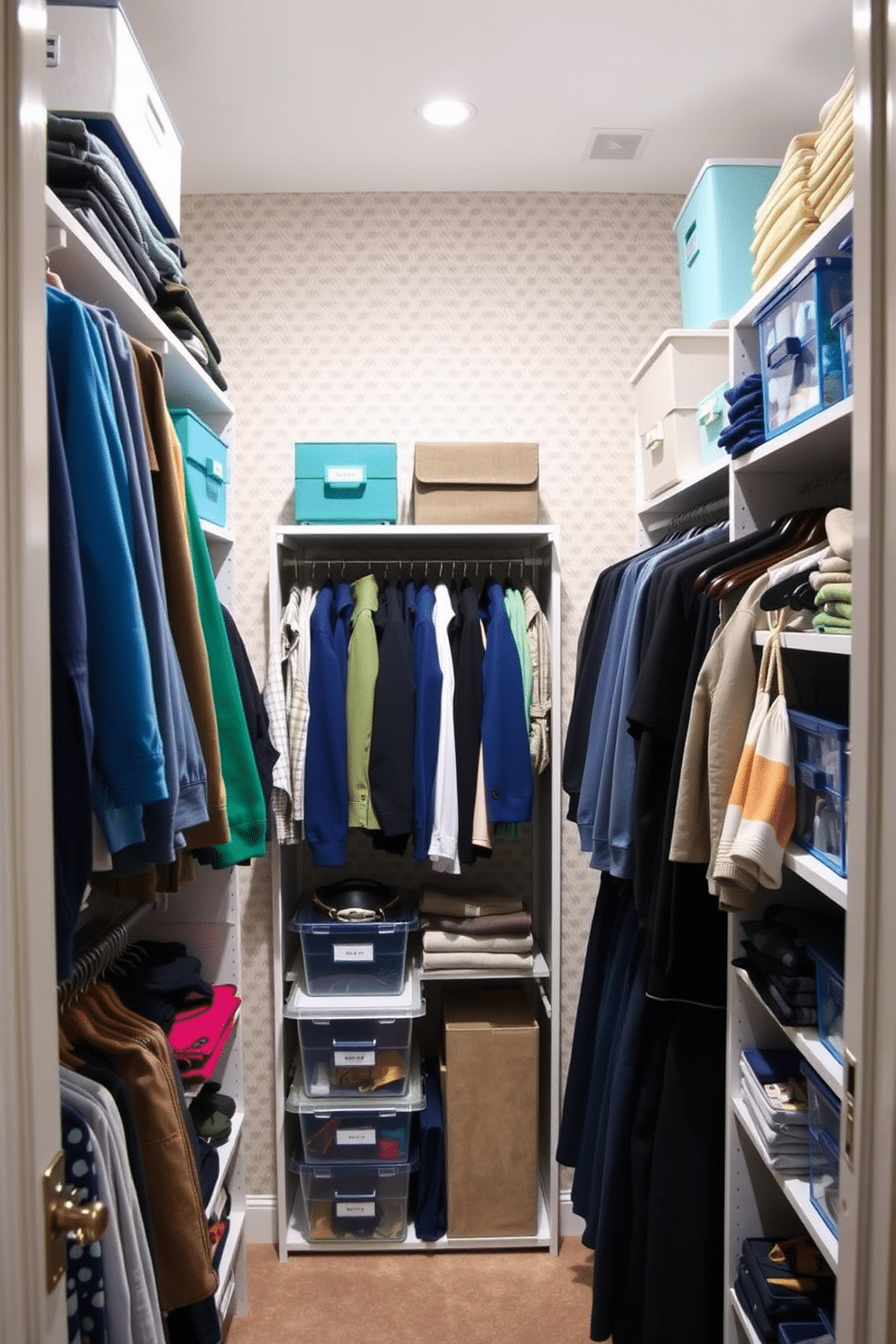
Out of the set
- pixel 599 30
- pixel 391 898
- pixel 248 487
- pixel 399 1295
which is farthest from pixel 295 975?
pixel 599 30

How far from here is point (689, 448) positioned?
221cm

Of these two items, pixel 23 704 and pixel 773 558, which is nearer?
pixel 23 704

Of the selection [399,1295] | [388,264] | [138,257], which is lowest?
[399,1295]

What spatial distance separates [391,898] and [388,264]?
183 centimetres

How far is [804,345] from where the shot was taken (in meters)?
1.50

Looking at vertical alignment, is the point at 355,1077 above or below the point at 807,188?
below

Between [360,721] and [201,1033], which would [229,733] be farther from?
[360,721]

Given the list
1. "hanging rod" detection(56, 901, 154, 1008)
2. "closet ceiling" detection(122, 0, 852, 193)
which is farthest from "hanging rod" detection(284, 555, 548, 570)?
"hanging rod" detection(56, 901, 154, 1008)

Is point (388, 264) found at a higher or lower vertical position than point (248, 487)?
higher

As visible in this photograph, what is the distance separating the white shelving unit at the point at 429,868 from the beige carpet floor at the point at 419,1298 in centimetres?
4

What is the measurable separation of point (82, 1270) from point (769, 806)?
3.64ft

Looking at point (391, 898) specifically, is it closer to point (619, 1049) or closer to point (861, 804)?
point (619, 1049)

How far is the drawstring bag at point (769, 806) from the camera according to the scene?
4.65ft

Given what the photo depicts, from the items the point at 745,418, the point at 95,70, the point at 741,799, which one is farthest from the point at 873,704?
the point at 95,70
